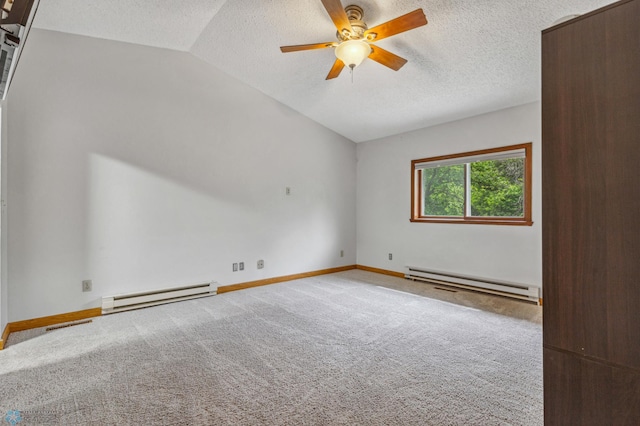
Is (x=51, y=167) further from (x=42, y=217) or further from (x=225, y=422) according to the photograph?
(x=225, y=422)

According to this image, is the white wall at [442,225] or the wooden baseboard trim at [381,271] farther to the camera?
the wooden baseboard trim at [381,271]

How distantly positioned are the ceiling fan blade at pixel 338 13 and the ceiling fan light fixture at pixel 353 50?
109 mm

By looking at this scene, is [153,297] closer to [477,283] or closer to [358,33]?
[358,33]

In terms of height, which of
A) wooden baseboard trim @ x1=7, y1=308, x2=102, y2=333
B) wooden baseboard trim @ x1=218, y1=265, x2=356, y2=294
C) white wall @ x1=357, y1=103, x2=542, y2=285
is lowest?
wooden baseboard trim @ x1=7, y1=308, x2=102, y2=333

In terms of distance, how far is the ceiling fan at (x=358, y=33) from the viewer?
2.33 meters


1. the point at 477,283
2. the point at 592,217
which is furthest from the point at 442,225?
the point at 592,217

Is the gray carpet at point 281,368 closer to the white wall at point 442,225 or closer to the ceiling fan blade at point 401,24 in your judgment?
the white wall at point 442,225

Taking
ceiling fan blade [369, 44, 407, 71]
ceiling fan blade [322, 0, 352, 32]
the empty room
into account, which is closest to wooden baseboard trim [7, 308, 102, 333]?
the empty room

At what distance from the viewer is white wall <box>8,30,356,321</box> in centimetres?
314

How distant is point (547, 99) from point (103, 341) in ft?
11.6

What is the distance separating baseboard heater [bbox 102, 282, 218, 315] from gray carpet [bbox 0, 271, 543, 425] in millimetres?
123

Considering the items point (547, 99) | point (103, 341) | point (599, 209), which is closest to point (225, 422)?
point (103, 341)

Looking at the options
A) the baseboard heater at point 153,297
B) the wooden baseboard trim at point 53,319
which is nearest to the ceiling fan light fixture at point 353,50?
the baseboard heater at point 153,297

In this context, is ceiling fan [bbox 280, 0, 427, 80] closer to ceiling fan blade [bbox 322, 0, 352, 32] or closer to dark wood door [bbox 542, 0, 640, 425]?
ceiling fan blade [bbox 322, 0, 352, 32]
